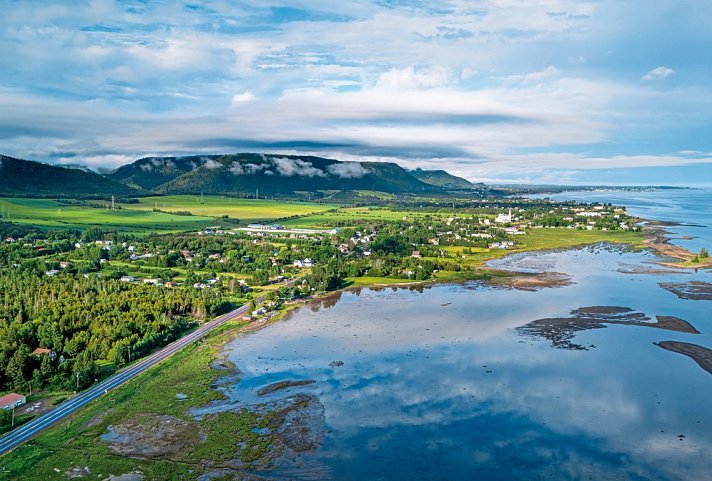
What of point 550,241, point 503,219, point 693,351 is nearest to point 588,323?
point 693,351

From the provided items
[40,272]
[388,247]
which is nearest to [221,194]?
[388,247]

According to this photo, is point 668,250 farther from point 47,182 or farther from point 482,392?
point 47,182

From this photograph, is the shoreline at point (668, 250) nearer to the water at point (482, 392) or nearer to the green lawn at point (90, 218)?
the water at point (482, 392)

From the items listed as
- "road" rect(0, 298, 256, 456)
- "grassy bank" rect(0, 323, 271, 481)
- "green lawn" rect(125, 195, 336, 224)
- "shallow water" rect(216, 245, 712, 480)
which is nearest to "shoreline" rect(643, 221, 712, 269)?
"shallow water" rect(216, 245, 712, 480)

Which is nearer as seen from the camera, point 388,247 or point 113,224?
point 388,247

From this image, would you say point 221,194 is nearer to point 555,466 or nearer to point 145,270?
point 145,270
